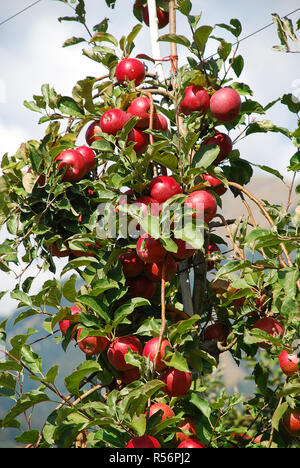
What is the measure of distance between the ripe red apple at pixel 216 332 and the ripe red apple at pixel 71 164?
0.44 metres

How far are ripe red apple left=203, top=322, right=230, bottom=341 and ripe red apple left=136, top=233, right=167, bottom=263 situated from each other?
1.01 feet

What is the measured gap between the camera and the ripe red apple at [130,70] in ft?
3.65

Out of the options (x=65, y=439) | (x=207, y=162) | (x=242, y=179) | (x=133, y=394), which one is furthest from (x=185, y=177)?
(x=65, y=439)

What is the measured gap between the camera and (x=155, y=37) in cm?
124

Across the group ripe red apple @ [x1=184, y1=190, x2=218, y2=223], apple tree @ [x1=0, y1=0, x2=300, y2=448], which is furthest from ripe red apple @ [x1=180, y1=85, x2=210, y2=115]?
ripe red apple @ [x1=184, y1=190, x2=218, y2=223]

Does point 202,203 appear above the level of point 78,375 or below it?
above

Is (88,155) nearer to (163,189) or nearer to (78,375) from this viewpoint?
(163,189)

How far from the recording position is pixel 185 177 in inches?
36.4

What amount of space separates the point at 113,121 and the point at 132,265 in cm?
30

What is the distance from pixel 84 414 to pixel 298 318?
0.42 meters

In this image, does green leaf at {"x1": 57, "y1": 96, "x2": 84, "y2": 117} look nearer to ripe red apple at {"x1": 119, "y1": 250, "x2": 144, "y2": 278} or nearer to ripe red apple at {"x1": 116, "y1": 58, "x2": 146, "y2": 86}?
ripe red apple at {"x1": 116, "y1": 58, "x2": 146, "y2": 86}

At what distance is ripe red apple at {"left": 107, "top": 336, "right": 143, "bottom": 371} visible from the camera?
89 cm

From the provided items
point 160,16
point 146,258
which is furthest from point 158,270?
point 160,16
